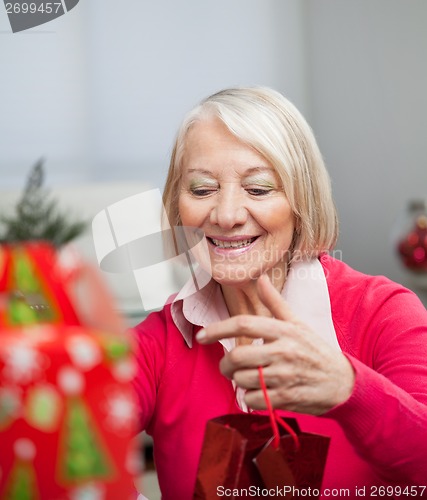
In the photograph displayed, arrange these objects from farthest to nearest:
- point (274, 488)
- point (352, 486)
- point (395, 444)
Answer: point (352, 486) < point (395, 444) < point (274, 488)

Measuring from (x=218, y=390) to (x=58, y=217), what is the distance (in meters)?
2.30

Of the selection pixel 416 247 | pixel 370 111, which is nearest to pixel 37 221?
pixel 416 247

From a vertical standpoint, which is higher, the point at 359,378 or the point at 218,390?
the point at 359,378

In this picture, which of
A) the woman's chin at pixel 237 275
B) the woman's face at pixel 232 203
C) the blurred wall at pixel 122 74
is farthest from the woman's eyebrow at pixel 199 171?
the blurred wall at pixel 122 74

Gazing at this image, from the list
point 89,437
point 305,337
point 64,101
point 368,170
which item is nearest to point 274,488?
point 305,337

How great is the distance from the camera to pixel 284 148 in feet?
3.27

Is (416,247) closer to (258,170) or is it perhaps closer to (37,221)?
(37,221)

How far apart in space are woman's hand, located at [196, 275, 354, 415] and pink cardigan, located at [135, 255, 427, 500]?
21 centimetres

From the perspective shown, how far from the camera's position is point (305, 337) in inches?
24.7

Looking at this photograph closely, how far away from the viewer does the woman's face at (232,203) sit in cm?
97

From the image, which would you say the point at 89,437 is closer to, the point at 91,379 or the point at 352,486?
the point at 91,379

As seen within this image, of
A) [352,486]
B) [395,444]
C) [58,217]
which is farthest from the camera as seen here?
[58,217]

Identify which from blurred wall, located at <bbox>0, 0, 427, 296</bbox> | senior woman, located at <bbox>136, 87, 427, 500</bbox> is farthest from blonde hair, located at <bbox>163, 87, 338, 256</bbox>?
blurred wall, located at <bbox>0, 0, 427, 296</bbox>

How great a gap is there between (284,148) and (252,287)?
0.69 feet
